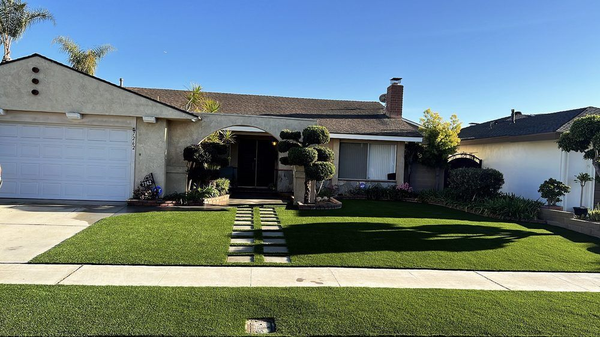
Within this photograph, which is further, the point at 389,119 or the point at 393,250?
the point at 389,119

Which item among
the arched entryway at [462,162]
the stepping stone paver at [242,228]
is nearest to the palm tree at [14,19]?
the stepping stone paver at [242,228]

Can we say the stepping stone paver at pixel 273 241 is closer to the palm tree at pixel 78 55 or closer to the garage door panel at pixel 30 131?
the garage door panel at pixel 30 131

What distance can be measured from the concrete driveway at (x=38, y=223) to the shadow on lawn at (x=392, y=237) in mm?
4486

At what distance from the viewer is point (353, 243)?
7.59 m

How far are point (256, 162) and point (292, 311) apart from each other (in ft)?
45.3

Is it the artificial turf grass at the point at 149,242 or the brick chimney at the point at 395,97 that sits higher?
the brick chimney at the point at 395,97

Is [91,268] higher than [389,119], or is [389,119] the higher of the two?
[389,119]

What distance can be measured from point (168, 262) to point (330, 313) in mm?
3036

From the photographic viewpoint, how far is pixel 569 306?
4.73m

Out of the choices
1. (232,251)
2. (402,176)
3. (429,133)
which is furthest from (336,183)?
(232,251)

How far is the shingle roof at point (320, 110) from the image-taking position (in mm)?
16109

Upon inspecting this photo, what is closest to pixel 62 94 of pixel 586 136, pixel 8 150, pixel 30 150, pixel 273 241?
pixel 30 150

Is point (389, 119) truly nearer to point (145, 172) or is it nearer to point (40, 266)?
point (145, 172)

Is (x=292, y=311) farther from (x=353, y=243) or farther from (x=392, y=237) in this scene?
(x=392, y=237)
